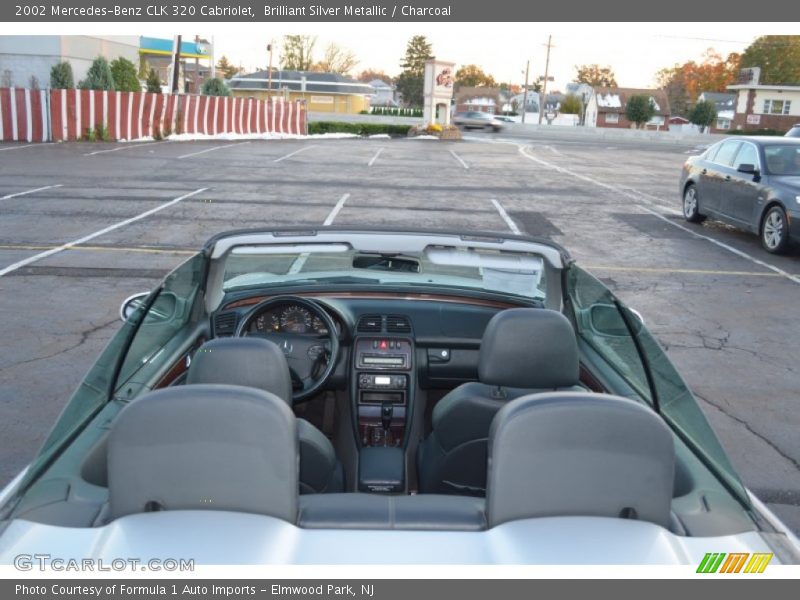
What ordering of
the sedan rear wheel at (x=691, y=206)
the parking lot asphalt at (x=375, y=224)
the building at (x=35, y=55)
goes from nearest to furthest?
1. the parking lot asphalt at (x=375, y=224)
2. the sedan rear wheel at (x=691, y=206)
3. the building at (x=35, y=55)

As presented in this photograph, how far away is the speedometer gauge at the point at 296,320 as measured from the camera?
413 centimetres

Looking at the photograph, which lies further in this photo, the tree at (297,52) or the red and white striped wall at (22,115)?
the tree at (297,52)

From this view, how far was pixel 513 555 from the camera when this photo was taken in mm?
1886

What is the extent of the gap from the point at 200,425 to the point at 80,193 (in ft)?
50.0

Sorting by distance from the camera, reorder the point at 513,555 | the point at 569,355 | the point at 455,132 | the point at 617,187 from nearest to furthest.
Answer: the point at 513,555
the point at 569,355
the point at 617,187
the point at 455,132

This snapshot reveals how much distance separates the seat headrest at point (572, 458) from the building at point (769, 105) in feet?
241

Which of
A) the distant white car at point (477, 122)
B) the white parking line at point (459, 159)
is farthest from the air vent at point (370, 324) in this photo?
the distant white car at point (477, 122)

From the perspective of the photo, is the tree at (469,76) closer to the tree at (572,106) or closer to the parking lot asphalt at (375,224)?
the tree at (572,106)

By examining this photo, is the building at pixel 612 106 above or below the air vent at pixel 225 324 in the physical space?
above

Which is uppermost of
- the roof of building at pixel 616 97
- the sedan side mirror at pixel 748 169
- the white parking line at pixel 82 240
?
the roof of building at pixel 616 97

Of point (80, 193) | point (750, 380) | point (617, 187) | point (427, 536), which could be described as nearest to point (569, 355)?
point (427, 536)

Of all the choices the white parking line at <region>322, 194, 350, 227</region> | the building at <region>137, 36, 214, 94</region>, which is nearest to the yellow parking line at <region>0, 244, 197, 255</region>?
the white parking line at <region>322, 194, 350, 227</region>

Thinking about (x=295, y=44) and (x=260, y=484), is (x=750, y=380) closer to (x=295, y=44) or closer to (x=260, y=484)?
(x=260, y=484)

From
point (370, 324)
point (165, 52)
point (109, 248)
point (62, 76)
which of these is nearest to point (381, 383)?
point (370, 324)
